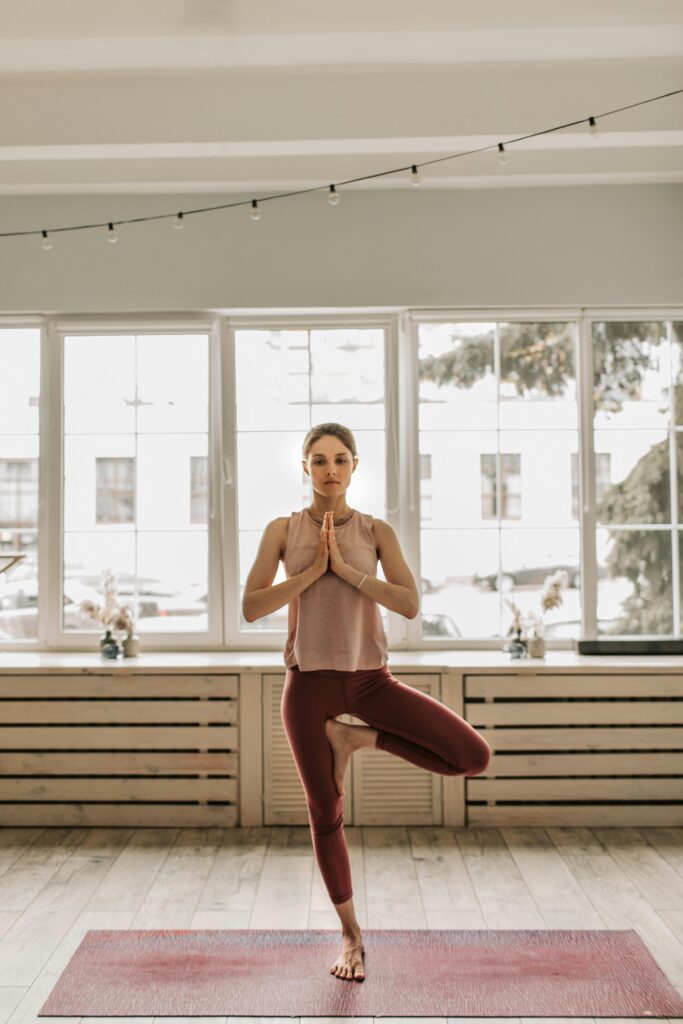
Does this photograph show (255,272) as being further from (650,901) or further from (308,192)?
(650,901)

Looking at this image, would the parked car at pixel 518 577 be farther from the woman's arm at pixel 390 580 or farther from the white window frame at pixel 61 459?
the woman's arm at pixel 390 580

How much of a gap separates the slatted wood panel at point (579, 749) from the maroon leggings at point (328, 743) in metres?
1.34

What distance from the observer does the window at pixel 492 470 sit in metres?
4.56

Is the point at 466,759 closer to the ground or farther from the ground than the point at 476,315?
closer to the ground

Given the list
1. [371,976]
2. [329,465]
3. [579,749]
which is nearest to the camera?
[371,976]

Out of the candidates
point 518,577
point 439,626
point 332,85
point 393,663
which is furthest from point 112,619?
point 332,85

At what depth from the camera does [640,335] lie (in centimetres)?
457

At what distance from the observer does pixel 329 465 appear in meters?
2.97

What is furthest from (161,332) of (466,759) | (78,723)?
(466,759)

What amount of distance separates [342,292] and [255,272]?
1.41 ft

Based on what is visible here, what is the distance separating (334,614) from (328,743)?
0.39 metres

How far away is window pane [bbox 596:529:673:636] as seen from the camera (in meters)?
4.55

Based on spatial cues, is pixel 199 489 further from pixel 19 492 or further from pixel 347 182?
pixel 347 182

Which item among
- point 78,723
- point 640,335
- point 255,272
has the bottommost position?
point 78,723
